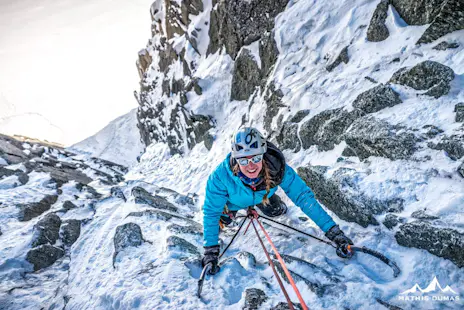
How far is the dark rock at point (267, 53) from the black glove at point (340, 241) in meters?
9.45

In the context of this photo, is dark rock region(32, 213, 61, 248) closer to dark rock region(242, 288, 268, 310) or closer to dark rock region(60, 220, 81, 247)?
dark rock region(60, 220, 81, 247)

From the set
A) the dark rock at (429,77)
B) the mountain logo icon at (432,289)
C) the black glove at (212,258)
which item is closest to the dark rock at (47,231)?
the black glove at (212,258)

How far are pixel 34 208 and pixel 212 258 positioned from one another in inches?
371

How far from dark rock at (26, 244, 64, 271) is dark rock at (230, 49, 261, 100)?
36.0ft

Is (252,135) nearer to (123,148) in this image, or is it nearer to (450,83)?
(450,83)

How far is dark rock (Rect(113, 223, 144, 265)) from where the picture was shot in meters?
4.77

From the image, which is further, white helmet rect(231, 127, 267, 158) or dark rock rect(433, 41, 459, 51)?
dark rock rect(433, 41, 459, 51)

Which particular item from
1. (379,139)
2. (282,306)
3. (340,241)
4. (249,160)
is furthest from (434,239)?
(249,160)

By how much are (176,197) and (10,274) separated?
4.53m

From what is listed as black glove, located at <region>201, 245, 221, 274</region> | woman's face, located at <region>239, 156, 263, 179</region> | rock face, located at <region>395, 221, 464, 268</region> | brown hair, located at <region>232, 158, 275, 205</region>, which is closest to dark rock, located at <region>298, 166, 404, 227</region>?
rock face, located at <region>395, 221, 464, 268</region>

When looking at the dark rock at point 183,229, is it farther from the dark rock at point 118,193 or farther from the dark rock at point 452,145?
the dark rock at point 452,145

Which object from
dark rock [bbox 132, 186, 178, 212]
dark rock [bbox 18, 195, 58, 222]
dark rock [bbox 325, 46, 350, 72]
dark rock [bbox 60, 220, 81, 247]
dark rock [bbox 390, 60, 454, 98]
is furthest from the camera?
dark rock [bbox 18, 195, 58, 222]

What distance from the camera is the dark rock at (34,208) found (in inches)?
351

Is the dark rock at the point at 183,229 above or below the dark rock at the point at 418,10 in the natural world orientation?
below
